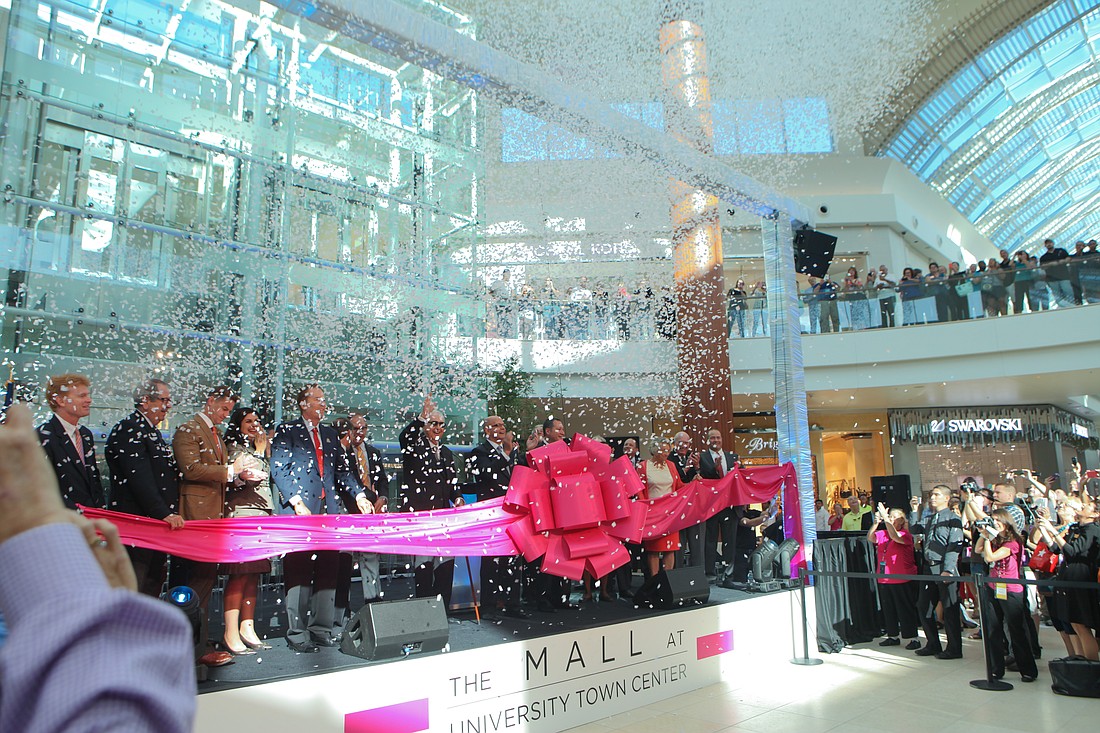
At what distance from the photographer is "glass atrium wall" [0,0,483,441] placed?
1020cm

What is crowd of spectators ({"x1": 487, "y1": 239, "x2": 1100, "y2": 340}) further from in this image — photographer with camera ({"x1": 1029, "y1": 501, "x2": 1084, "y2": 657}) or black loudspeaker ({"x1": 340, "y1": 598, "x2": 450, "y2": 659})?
black loudspeaker ({"x1": 340, "y1": 598, "x2": 450, "y2": 659})

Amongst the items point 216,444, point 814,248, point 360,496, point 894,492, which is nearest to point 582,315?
point 814,248

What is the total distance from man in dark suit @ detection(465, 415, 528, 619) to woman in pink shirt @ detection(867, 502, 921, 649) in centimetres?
364

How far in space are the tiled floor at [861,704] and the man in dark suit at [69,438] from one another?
3.00 meters

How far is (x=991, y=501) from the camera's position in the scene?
26.2 ft

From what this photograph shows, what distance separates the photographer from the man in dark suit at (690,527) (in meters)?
6.71

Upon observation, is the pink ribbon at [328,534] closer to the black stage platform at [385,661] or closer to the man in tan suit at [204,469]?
the man in tan suit at [204,469]

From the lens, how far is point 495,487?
18.4 ft

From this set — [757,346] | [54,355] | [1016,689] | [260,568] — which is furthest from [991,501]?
[54,355]

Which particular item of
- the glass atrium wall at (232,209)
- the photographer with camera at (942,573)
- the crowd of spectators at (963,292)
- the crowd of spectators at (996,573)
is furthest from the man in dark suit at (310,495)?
the crowd of spectators at (963,292)

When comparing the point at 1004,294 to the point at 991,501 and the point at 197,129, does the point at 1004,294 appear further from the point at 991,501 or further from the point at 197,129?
the point at 197,129

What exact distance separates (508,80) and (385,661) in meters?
3.97

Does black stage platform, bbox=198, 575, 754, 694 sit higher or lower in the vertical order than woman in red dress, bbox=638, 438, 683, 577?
lower

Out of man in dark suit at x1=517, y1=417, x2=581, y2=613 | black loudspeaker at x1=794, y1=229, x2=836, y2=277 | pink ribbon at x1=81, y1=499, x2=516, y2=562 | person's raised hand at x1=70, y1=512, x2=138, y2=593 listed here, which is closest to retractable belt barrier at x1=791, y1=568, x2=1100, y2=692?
man in dark suit at x1=517, y1=417, x2=581, y2=613
